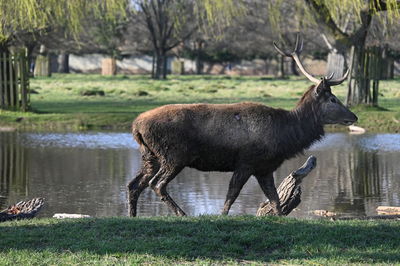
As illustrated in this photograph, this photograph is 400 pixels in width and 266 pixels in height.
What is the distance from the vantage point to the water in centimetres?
1425

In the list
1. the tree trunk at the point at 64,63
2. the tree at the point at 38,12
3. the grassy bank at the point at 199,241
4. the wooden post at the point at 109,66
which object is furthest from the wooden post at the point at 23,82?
the tree trunk at the point at 64,63

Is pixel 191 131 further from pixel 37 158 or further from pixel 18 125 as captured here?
pixel 18 125

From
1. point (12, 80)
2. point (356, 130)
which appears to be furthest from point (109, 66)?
point (356, 130)

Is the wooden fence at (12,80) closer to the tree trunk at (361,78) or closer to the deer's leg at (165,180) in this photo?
the tree trunk at (361,78)

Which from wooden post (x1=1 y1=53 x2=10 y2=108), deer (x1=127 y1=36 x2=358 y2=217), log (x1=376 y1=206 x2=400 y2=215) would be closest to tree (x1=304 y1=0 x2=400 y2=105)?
wooden post (x1=1 y1=53 x2=10 y2=108)

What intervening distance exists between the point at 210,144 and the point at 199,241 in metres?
2.97

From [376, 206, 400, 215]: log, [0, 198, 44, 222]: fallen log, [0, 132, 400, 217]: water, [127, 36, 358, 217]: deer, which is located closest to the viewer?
[0, 198, 44, 222]: fallen log

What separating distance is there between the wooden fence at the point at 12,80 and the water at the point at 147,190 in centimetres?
335

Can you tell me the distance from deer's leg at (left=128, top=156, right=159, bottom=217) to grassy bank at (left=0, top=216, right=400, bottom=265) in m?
1.83

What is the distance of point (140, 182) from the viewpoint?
39.8 feet

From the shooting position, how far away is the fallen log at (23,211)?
1094 centimetres

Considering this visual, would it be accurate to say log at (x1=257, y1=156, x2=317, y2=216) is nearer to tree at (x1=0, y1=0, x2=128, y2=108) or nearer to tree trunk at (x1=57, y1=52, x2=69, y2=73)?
tree at (x1=0, y1=0, x2=128, y2=108)

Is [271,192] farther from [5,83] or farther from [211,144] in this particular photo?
[5,83]

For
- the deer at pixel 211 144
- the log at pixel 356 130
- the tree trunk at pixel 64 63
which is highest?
the deer at pixel 211 144
